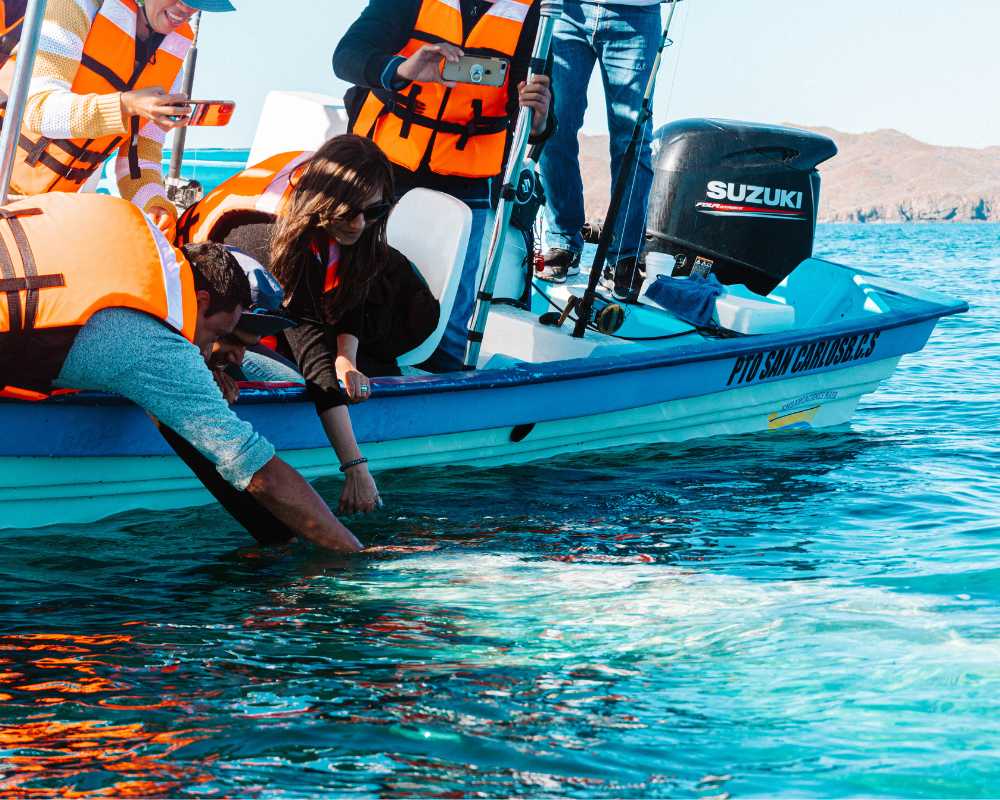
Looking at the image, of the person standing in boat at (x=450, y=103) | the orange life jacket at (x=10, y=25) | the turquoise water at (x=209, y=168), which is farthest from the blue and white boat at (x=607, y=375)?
the turquoise water at (x=209, y=168)

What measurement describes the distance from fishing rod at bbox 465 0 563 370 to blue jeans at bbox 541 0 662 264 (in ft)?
Answer: 4.27

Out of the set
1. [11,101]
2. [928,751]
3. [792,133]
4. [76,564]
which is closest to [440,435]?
[76,564]

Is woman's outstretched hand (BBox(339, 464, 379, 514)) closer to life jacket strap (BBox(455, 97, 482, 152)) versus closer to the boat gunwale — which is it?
the boat gunwale

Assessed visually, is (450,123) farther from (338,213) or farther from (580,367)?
(338,213)

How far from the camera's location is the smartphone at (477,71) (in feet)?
15.9

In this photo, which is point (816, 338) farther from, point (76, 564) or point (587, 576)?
point (76, 564)

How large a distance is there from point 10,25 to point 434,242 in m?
1.87

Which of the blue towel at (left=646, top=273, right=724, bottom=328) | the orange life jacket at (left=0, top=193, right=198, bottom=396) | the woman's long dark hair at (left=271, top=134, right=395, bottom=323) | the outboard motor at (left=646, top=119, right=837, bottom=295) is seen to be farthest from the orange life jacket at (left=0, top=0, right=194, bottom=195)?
the outboard motor at (left=646, top=119, right=837, bottom=295)

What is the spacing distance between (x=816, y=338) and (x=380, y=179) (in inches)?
129

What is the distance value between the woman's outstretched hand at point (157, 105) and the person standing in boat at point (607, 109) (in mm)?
2709

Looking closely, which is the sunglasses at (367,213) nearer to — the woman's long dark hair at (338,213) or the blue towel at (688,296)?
the woman's long dark hair at (338,213)

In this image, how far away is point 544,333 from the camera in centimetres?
591

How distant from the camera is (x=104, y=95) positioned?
4.28m

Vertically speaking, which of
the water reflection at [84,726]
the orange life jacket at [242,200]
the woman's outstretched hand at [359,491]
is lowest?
the water reflection at [84,726]
